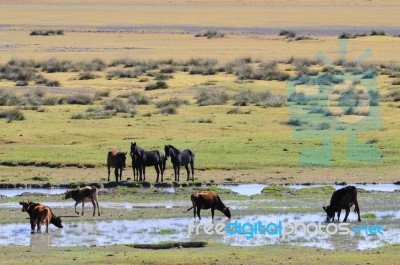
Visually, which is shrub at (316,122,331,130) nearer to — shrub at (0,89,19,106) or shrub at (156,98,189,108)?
shrub at (156,98,189,108)

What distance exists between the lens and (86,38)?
315 ft

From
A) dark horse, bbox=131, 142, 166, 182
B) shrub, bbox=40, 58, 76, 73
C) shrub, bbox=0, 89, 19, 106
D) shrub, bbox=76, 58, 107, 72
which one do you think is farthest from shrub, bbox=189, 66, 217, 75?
dark horse, bbox=131, 142, 166, 182

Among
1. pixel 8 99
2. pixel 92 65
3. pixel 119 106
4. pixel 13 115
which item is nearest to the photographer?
pixel 13 115

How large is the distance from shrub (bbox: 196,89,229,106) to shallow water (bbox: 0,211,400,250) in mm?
24229

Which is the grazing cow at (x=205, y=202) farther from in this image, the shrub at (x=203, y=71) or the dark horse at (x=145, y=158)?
the shrub at (x=203, y=71)

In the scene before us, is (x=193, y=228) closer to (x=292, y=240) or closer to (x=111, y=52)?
(x=292, y=240)

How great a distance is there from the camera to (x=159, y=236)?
21.6 m

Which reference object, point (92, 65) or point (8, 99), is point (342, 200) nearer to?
point (8, 99)

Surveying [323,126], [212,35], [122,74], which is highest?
[212,35]

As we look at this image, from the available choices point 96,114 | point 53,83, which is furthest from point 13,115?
point 53,83

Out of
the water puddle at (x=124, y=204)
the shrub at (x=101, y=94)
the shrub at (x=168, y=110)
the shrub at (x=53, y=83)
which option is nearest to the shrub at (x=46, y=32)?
the shrub at (x=53, y=83)

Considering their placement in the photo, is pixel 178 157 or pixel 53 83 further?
pixel 53 83

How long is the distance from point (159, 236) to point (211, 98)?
27.2 m

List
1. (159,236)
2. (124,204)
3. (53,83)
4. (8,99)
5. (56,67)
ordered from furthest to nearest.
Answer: (56,67) < (53,83) < (8,99) < (124,204) < (159,236)
